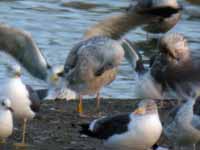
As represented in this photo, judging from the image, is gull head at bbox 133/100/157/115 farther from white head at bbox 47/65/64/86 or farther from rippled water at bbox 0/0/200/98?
rippled water at bbox 0/0/200/98

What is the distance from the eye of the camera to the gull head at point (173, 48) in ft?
37.7

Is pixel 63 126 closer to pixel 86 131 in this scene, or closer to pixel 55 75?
pixel 86 131

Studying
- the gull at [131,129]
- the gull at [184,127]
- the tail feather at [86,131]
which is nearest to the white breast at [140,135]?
the gull at [131,129]

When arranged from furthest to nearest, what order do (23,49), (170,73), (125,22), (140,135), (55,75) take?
(125,22) → (23,49) → (55,75) → (170,73) → (140,135)

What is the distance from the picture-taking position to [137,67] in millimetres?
12508

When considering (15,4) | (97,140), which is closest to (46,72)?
(97,140)

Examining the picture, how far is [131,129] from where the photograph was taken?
8969 millimetres

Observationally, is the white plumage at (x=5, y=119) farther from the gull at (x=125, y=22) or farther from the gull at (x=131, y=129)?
the gull at (x=125, y=22)

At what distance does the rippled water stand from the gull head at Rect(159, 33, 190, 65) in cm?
231

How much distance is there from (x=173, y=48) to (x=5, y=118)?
348 cm

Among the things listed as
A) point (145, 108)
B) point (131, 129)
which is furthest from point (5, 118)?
point (145, 108)

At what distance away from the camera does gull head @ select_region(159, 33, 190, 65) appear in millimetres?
11477

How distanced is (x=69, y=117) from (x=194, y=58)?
1644mm

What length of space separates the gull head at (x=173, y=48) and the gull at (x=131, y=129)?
7.36 ft
